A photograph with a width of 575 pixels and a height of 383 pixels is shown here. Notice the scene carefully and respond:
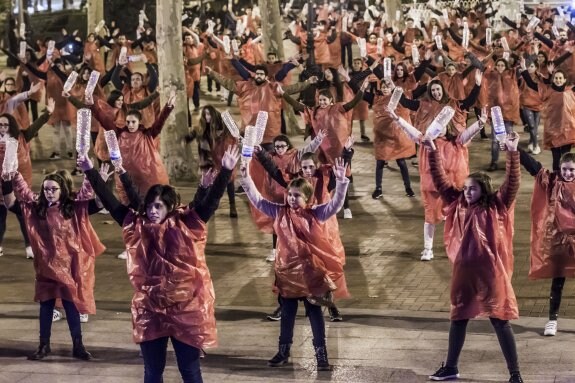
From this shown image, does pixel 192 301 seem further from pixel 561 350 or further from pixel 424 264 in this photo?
pixel 424 264

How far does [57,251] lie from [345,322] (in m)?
2.42

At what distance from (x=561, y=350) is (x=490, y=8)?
105ft

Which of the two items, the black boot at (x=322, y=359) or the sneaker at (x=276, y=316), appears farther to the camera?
the sneaker at (x=276, y=316)

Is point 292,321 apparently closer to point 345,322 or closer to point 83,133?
point 345,322

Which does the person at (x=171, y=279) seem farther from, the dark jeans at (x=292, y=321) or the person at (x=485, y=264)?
the person at (x=485, y=264)

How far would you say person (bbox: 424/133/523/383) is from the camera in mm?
8289

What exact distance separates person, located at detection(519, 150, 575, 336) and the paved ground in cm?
38

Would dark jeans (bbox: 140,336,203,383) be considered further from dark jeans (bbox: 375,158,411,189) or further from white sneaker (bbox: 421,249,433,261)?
dark jeans (bbox: 375,158,411,189)

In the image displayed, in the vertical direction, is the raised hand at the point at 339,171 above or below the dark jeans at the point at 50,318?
above

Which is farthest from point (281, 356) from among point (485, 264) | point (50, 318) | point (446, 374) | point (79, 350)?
point (50, 318)

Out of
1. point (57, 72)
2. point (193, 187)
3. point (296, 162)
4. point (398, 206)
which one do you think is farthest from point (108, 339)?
point (57, 72)

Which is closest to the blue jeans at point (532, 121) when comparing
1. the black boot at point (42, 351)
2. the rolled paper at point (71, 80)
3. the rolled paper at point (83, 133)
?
the rolled paper at point (71, 80)

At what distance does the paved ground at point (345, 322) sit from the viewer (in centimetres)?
887

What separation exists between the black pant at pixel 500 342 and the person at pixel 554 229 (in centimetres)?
128
